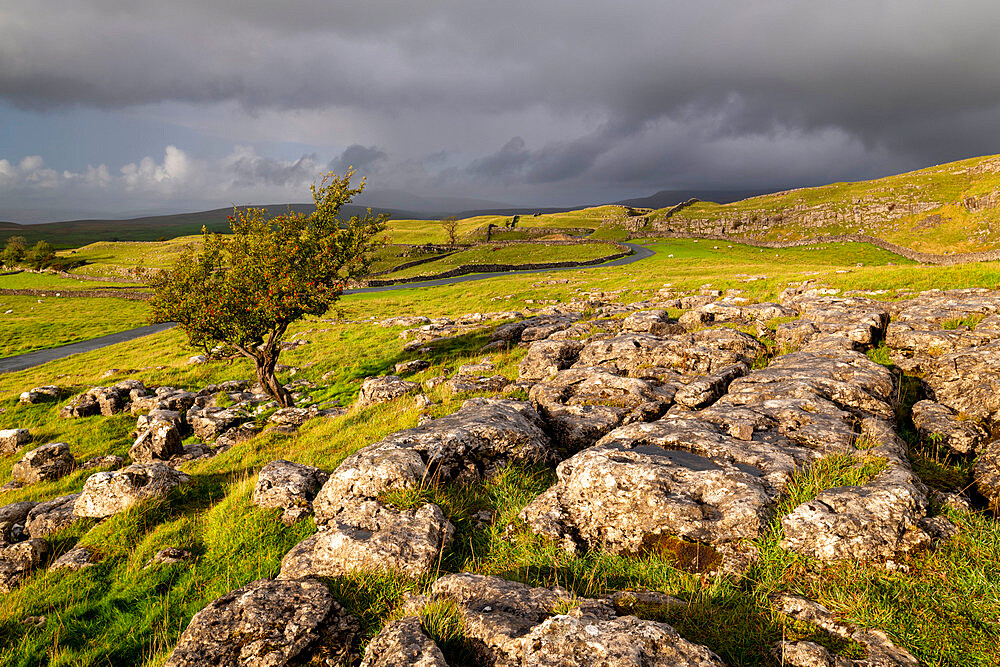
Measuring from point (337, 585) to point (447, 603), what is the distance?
2181 mm

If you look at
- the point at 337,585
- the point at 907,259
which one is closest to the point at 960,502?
the point at 337,585

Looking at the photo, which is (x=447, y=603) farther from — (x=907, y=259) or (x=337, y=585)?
(x=907, y=259)

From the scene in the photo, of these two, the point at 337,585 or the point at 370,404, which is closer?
the point at 337,585

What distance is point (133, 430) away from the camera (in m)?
22.4

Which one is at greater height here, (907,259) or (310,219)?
(310,219)

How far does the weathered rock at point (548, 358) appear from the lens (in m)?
18.5

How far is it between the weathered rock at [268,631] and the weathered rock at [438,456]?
8.26ft

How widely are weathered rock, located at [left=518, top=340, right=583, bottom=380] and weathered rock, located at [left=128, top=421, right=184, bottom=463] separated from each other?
1472cm

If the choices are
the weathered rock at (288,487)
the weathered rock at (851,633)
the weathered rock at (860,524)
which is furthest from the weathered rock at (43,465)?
the weathered rock at (860,524)

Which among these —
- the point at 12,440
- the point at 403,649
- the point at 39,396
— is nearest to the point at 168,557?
the point at 403,649

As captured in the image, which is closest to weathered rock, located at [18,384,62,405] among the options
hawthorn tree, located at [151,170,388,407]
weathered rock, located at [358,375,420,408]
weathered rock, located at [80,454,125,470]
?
hawthorn tree, located at [151,170,388,407]

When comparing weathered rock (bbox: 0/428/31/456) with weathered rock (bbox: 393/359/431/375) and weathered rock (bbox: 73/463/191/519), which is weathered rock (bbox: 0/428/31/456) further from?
weathered rock (bbox: 393/359/431/375)

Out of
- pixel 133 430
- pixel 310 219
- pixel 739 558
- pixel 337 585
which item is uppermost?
pixel 310 219

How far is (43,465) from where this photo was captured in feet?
54.4
